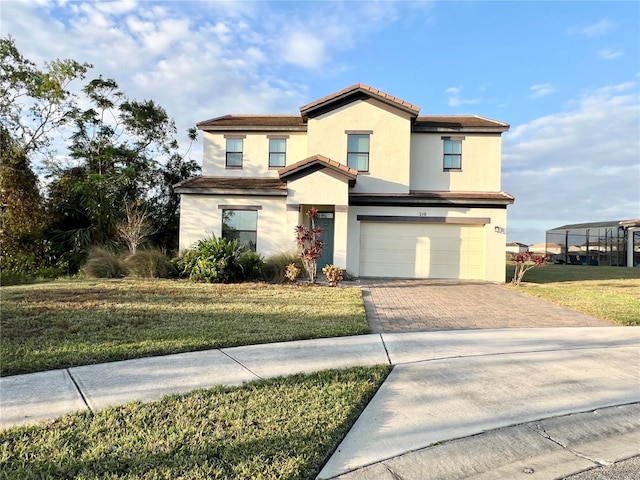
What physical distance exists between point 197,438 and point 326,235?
14532 millimetres

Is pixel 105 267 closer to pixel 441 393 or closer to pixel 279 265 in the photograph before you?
pixel 279 265

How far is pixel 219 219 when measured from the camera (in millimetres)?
17297

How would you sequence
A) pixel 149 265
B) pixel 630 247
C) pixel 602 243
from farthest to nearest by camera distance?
pixel 602 243, pixel 630 247, pixel 149 265

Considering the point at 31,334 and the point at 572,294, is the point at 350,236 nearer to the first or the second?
the point at 572,294

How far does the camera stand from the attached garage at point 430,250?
17312 millimetres

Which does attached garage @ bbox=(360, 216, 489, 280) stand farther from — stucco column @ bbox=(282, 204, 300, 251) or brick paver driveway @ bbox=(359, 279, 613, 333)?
stucco column @ bbox=(282, 204, 300, 251)

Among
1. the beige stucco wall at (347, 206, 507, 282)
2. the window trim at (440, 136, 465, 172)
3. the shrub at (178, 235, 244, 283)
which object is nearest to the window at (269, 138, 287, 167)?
the beige stucco wall at (347, 206, 507, 282)

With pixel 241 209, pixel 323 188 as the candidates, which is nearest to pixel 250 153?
pixel 241 209

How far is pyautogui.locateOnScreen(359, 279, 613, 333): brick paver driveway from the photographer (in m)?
8.40

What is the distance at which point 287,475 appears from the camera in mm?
2928

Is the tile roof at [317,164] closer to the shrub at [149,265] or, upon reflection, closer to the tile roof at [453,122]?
the tile roof at [453,122]

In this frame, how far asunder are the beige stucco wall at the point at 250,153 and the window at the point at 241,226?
2.17m

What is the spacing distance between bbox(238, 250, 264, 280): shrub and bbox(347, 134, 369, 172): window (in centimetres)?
603

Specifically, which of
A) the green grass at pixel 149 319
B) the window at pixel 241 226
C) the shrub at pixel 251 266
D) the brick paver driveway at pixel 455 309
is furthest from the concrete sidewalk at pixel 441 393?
the window at pixel 241 226
